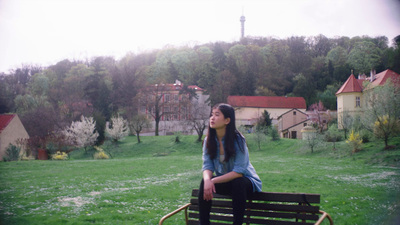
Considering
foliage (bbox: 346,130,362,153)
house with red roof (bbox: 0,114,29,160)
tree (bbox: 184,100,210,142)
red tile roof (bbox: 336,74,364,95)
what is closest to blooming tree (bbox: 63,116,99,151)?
house with red roof (bbox: 0,114,29,160)

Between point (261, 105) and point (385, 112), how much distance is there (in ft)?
140

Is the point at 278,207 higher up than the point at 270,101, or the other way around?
the point at 270,101

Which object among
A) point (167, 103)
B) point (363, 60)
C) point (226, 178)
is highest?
point (363, 60)

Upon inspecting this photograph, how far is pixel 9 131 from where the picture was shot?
3170 cm

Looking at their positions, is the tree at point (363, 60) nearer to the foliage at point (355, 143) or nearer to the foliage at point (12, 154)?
the foliage at point (355, 143)

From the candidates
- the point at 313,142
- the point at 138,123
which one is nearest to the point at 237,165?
the point at 313,142

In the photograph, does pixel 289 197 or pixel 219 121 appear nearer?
pixel 289 197

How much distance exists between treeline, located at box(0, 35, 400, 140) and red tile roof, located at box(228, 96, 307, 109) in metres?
2.85

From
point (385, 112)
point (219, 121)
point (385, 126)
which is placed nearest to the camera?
point (219, 121)

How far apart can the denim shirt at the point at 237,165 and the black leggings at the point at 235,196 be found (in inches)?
3.5

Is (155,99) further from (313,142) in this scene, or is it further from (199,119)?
(313,142)

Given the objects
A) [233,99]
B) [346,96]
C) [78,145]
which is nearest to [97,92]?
[78,145]

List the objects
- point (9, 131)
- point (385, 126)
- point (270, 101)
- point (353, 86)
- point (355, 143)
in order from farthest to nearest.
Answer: point (270, 101)
point (353, 86)
point (9, 131)
point (355, 143)
point (385, 126)

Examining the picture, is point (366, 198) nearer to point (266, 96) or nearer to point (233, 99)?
point (233, 99)
